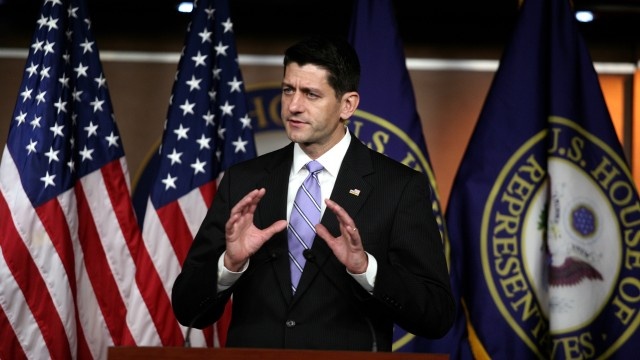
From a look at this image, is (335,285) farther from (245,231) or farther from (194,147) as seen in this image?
(194,147)

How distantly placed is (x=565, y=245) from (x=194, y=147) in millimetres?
1677

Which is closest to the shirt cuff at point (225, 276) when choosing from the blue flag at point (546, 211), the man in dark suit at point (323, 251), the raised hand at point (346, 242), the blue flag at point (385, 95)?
the man in dark suit at point (323, 251)

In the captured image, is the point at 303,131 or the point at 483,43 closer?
the point at 303,131

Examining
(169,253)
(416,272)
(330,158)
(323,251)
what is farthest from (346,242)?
(169,253)

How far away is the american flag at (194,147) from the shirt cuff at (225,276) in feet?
5.46

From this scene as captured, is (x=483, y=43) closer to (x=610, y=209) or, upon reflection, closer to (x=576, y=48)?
(x=576, y=48)

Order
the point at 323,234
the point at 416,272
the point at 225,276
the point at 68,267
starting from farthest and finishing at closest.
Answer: the point at 68,267 → the point at 416,272 → the point at 225,276 → the point at 323,234

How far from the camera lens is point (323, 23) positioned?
4824mm

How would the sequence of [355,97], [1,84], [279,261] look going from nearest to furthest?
1. [279,261]
2. [355,97]
3. [1,84]

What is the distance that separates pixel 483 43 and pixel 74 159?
220cm

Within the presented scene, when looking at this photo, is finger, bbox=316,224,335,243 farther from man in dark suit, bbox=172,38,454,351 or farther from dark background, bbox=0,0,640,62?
dark background, bbox=0,0,640,62

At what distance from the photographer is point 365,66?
4191mm

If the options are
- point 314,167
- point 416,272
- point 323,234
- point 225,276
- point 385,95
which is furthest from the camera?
point 385,95

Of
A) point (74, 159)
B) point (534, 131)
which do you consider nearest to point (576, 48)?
point (534, 131)
